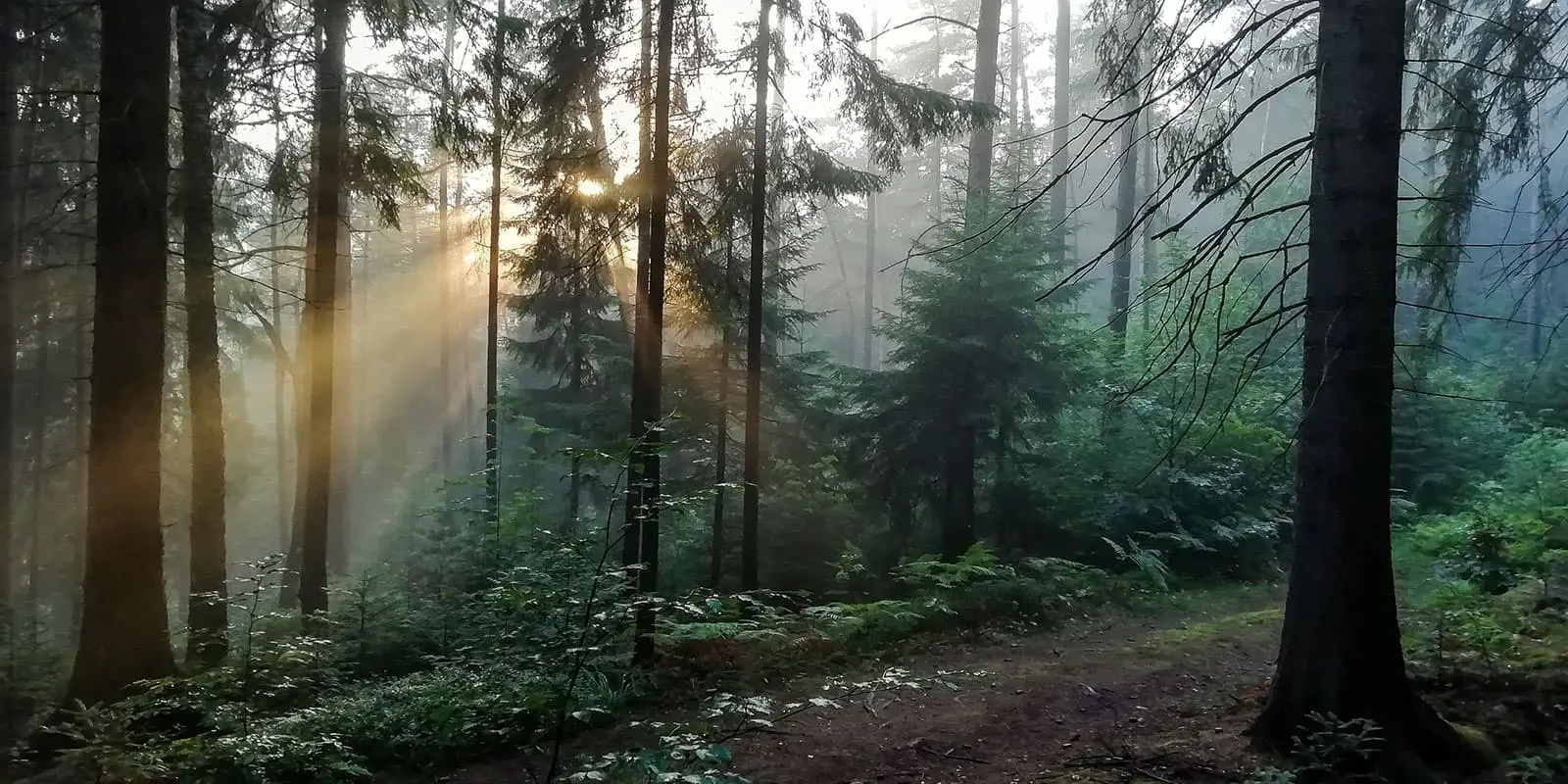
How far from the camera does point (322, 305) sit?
33.0 feet

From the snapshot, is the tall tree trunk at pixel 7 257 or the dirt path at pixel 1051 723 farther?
the tall tree trunk at pixel 7 257

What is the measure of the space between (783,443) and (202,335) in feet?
31.2

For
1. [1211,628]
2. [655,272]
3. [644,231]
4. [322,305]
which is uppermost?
[644,231]

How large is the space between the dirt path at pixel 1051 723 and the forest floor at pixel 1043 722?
1cm

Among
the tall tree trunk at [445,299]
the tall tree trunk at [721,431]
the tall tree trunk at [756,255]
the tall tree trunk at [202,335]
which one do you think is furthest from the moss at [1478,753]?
the tall tree trunk at [445,299]

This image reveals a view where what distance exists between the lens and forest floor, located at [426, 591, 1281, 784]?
5305mm

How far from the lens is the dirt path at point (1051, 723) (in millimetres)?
5332

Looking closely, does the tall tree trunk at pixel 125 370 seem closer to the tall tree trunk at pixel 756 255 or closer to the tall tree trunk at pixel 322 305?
the tall tree trunk at pixel 322 305

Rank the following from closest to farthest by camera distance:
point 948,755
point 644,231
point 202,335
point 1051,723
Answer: point 948,755
point 1051,723
point 644,231
point 202,335

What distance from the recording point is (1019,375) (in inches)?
543

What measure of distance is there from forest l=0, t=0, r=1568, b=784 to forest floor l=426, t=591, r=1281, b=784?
0.19ft

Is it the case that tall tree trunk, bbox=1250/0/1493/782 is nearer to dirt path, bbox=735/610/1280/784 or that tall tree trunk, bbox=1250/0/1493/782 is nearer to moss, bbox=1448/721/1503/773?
moss, bbox=1448/721/1503/773

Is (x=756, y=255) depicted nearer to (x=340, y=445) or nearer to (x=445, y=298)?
(x=340, y=445)

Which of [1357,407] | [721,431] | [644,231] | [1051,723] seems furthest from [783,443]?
[1357,407]
